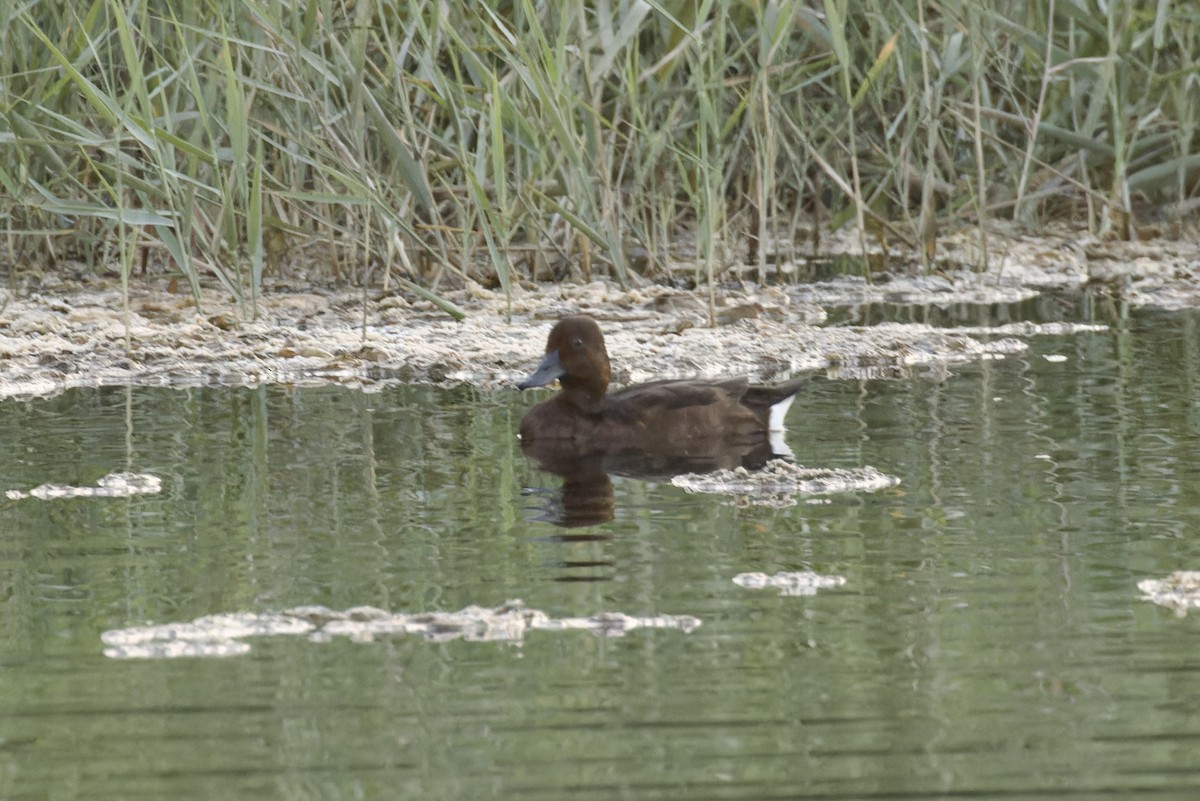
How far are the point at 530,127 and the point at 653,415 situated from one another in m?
2.15

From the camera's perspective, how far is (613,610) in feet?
12.9

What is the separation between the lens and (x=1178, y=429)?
19.7 feet

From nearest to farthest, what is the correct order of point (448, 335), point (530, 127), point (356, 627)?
point (356, 627) < point (530, 127) < point (448, 335)

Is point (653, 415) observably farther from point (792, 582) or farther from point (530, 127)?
point (792, 582)

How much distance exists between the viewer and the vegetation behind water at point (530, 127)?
7719 millimetres

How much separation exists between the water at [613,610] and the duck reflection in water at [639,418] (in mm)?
151

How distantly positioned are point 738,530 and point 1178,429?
1.80 metres

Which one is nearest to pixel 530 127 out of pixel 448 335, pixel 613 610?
pixel 448 335

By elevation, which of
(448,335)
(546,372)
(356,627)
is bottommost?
(356,627)

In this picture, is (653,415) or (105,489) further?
(653,415)

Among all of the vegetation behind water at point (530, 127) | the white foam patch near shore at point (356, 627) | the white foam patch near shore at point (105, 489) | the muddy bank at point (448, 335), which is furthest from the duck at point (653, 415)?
the white foam patch near shore at point (356, 627)

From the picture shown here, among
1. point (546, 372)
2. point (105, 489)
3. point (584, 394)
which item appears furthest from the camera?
point (546, 372)

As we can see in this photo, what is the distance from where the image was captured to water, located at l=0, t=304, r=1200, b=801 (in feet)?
9.77

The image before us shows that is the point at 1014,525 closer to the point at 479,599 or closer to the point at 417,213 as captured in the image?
the point at 479,599
